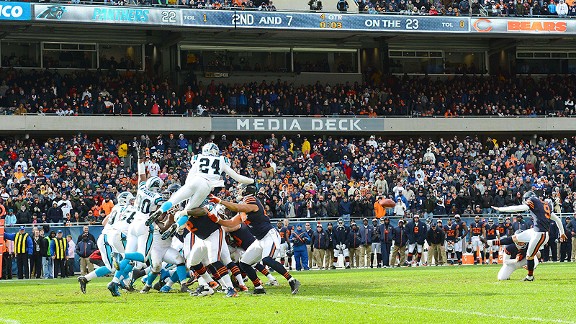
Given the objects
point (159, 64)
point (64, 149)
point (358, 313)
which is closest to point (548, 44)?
point (159, 64)

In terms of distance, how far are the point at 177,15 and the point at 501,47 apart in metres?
17.7

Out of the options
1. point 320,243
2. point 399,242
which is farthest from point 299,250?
point 399,242

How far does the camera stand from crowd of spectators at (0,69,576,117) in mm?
38469

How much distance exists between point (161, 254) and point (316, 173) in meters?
19.2

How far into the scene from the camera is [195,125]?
39750mm

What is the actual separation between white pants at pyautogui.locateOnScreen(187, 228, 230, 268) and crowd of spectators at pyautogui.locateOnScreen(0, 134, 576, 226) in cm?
1310

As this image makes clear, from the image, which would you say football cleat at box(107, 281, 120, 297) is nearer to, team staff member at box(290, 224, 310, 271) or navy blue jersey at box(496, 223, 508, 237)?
team staff member at box(290, 224, 310, 271)

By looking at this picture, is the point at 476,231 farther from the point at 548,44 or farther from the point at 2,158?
the point at 548,44

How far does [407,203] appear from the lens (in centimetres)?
3300

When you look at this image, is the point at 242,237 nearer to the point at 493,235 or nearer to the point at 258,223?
the point at 258,223

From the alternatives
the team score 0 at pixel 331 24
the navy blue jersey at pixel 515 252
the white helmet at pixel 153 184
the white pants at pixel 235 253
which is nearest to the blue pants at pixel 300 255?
the navy blue jersey at pixel 515 252

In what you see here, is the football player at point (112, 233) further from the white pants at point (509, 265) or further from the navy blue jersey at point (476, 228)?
the navy blue jersey at point (476, 228)

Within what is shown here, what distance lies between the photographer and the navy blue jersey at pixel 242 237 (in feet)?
51.8

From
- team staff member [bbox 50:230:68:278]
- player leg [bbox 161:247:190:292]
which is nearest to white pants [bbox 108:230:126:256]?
player leg [bbox 161:247:190:292]
